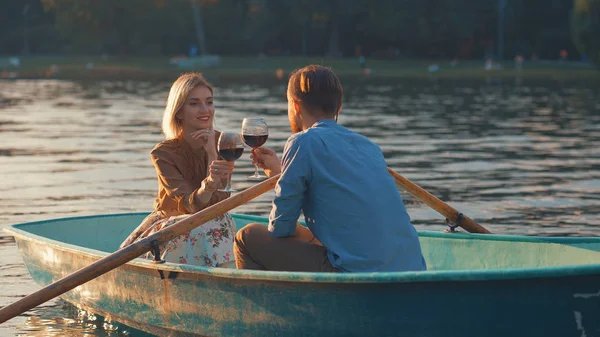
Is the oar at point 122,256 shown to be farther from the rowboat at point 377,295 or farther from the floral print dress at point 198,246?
the floral print dress at point 198,246

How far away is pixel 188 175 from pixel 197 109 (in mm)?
436

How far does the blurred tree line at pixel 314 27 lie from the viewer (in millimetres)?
76062

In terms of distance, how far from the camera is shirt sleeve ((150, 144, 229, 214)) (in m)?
7.58

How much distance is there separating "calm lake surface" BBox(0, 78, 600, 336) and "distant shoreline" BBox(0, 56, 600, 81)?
1903cm

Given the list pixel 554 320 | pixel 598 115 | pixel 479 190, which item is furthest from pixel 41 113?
pixel 554 320

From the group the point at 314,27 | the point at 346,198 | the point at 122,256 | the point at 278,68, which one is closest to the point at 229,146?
the point at 122,256

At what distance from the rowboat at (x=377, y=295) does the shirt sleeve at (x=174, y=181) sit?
0.50m

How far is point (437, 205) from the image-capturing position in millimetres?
8203

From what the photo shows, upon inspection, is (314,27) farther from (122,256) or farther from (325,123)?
(325,123)

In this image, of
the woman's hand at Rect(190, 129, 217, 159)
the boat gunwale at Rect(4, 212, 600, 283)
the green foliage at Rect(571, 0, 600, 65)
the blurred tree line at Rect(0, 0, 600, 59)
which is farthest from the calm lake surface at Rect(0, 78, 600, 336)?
the blurred tree line at Rect(0, 0, 600, 59)

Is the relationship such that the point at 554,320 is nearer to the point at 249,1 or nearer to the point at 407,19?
the point at 407,19

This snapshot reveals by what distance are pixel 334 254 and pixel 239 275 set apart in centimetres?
58

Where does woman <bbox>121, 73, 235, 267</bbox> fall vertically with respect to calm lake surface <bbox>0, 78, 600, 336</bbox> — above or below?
above

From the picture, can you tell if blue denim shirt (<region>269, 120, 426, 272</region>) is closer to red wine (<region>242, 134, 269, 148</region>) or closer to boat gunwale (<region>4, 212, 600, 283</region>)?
boat gunwale (<region>4, 212, 600, 283</region>)
